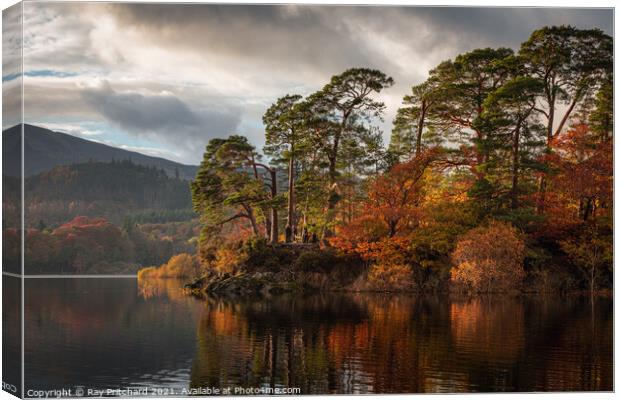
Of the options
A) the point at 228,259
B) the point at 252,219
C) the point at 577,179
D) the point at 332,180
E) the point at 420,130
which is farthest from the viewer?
the point at 252,219

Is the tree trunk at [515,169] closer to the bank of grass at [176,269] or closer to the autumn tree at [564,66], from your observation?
the autumn tree at [564,66]

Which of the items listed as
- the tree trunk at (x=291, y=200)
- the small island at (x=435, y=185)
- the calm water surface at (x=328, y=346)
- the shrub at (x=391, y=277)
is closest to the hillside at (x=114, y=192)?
the small island at (x=435, y=185)

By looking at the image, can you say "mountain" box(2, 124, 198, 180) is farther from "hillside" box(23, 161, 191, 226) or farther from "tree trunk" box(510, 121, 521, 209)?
"tree trunk" box(510, 121, 521, 209)

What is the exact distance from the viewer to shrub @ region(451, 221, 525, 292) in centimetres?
2380

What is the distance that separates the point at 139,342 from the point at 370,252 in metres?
12.6

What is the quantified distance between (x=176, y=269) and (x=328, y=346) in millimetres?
21880

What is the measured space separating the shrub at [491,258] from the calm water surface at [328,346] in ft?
7.47

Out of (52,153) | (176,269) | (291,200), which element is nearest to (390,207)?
(291,200)

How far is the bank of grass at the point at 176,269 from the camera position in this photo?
34.5m

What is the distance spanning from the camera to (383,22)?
15.1m

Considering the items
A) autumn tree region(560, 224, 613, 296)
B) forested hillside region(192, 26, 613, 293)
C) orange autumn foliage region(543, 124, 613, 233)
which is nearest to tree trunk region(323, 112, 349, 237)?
forested hillside region(192, 26, 613, 293)

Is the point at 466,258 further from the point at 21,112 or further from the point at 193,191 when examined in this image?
the point at 21,112

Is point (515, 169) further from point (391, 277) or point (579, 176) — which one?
point (391, 277)

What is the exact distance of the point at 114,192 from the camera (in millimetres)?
37906
